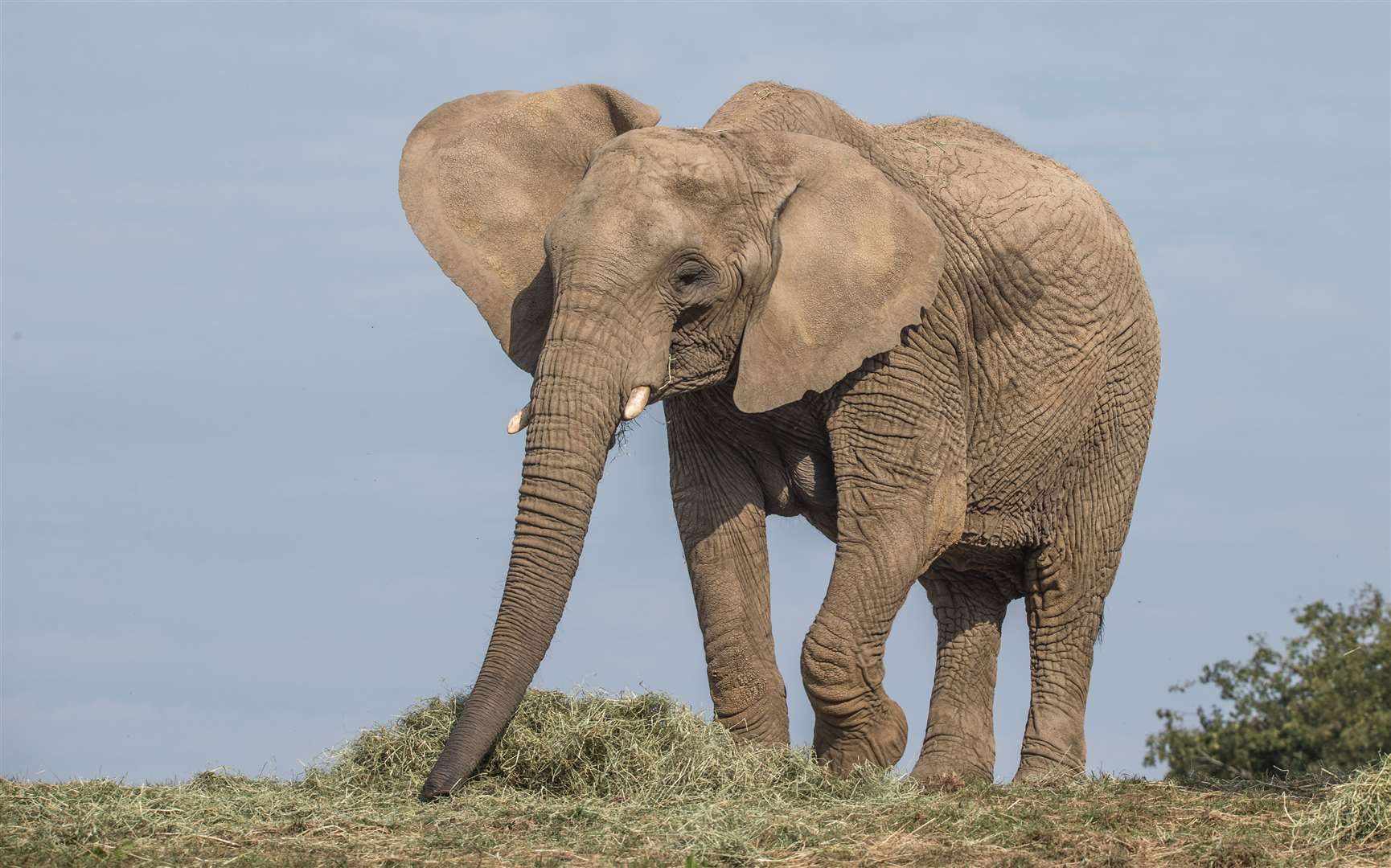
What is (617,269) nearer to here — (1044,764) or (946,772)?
(946,772)

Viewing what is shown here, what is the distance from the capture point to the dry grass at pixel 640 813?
9.02 meters

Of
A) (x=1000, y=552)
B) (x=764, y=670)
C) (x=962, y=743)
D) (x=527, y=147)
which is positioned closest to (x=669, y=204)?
(x=527, y=147)

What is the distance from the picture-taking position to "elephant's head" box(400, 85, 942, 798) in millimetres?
9977

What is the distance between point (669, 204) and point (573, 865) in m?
3.26

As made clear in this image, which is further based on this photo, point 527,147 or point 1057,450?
point 1057,450

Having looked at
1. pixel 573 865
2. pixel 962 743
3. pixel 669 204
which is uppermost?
pixel 669 204

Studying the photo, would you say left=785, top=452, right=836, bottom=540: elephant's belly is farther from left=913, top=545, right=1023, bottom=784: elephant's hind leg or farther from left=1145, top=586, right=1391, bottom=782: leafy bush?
left=1145, top=586, right=1391, bottom=782: leafy bush

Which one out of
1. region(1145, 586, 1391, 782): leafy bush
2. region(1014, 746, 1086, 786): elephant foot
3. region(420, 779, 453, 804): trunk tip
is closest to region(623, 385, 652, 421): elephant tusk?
region(420, 779, 453, 804): trunk tip

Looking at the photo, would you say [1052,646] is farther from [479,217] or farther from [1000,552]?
[479,217]

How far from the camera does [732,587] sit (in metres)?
11.7

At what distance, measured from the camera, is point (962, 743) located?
43.5ft

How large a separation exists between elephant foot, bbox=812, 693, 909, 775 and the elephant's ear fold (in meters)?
1.72

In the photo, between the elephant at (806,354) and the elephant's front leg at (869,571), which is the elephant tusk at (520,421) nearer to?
the elephant at (806,354)

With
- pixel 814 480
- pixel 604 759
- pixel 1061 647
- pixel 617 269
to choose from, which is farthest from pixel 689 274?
pixel 1061 647
